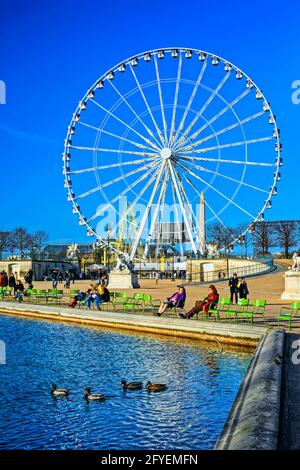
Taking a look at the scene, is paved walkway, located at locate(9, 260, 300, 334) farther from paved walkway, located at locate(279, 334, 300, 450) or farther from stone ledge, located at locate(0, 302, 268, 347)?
paved walkway, located at locate(279, 334, 300, 450)

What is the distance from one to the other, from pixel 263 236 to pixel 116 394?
80.8 metres

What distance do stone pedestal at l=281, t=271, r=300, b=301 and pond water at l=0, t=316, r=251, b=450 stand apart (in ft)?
40.7

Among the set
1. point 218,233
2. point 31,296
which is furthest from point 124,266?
point 218,233

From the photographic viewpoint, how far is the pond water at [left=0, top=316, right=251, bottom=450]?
353 inches

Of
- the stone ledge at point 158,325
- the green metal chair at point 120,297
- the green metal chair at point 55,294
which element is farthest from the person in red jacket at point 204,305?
the green metal chair at point 55,294

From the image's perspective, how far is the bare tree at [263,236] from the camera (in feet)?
298

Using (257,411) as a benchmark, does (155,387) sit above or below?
below

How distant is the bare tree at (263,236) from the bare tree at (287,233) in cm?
87

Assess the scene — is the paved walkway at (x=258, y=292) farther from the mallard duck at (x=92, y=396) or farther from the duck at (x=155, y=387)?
the mallard duck at (x=92, y=396)

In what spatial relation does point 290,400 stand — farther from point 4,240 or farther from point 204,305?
point 4,240

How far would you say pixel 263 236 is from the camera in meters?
90.5
